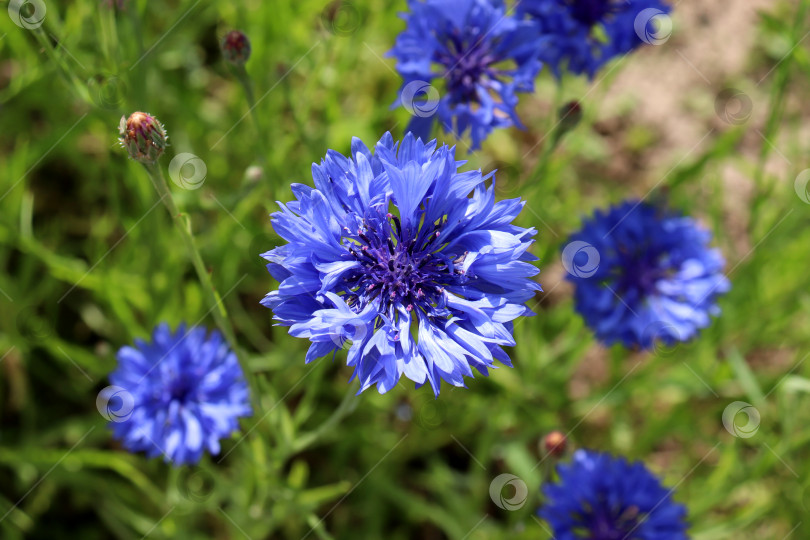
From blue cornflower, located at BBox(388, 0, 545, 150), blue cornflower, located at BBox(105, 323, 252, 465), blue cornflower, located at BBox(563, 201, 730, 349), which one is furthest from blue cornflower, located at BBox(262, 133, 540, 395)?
blue cornflower, located at BBox(563, 201, 730, 349)

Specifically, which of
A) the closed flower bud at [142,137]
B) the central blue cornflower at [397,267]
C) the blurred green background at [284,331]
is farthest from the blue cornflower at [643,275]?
the closed flower bud at [142,137]

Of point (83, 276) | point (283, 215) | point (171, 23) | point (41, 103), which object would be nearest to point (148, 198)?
point (83, 276)

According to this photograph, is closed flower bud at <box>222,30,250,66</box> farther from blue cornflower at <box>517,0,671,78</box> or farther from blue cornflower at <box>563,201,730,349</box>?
blue cornflower at <box>563,201,730,349</box>

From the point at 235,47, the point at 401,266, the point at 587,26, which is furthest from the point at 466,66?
the point at 401,266

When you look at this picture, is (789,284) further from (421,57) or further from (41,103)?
(41,103)

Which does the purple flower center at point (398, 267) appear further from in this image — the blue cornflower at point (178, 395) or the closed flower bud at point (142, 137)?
the blue cornflower at point (178, 395)

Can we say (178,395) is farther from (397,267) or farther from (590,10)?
(590,10)
